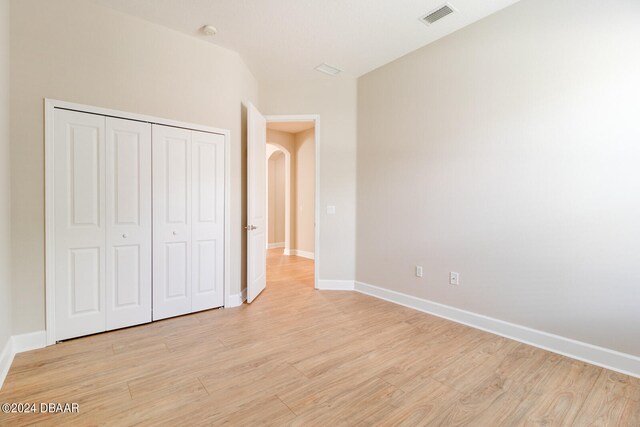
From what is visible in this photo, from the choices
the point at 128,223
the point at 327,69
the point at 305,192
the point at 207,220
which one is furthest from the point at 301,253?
the point at 128,223

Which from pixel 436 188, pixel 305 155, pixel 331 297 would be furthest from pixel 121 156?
pixel 305 155

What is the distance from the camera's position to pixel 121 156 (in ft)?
8.76

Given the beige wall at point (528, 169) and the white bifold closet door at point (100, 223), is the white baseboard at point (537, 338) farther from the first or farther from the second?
the white bifold closet door at point (100, 223)

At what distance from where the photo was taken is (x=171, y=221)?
2969mm

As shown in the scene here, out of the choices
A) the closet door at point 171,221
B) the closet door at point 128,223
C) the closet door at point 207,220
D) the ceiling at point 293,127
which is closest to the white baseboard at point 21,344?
the closet door at point 128,223

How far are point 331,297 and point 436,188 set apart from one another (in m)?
1.88

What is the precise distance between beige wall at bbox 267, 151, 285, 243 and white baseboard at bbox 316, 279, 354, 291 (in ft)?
12.3

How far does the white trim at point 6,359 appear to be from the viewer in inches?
75.3

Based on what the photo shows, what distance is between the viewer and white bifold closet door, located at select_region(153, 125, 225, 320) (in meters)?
2.90

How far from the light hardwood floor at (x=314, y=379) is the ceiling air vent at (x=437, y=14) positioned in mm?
2960

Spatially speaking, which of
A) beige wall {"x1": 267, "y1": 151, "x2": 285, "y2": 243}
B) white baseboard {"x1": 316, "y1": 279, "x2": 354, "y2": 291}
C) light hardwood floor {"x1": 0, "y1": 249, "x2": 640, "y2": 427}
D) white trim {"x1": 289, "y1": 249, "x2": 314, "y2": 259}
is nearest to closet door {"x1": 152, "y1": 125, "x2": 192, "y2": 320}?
light hardwood floor {"x1": 0, "y1": 249, "x2": 640, "y2": 427}

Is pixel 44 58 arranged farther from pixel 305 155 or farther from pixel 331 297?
pixel 305 155

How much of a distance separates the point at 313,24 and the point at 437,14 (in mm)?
1164

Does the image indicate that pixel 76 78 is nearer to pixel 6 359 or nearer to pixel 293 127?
pixel 6 359
